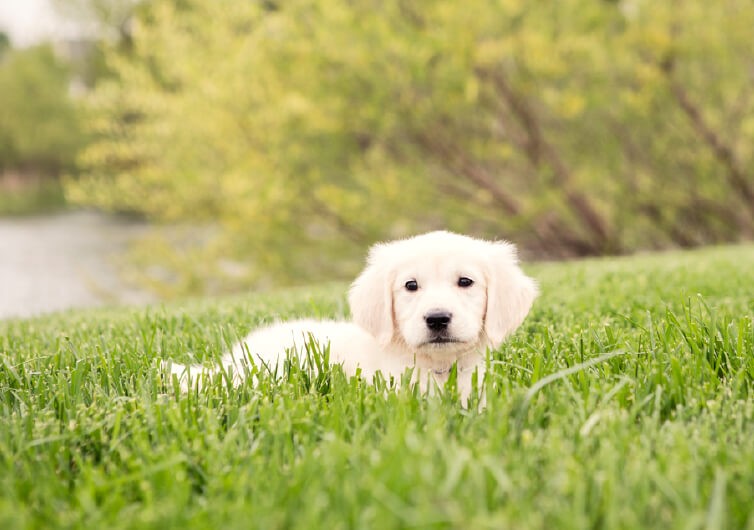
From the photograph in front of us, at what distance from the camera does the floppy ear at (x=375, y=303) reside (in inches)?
119

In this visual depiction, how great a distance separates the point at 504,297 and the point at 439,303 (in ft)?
1.30

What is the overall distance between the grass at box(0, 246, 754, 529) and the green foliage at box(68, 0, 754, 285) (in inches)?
310

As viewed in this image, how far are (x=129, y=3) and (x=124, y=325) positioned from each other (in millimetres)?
35346

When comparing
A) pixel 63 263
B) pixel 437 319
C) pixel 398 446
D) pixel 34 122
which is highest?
pixel 34 122

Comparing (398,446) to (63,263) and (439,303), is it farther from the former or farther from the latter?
(63,263)

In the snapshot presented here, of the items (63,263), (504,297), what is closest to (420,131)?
(504,297)

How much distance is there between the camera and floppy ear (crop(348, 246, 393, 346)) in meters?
3.02

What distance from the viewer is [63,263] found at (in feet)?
69.1

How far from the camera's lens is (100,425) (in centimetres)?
206

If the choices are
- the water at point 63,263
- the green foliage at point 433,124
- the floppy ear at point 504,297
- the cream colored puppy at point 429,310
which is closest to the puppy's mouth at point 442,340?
the cream colored puppy at point 429,310

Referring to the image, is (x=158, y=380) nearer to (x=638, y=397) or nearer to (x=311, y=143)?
(x=638, y=397)

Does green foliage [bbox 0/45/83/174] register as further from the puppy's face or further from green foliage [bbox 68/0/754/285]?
the puppy's face

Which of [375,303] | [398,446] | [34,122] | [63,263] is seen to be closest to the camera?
[398,446]

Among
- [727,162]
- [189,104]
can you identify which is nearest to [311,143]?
[189,104]
